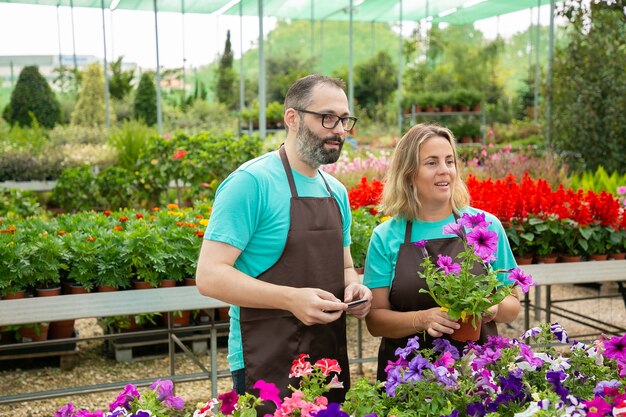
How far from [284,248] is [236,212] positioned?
7.6 inches

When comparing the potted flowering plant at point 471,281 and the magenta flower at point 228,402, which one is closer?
the magenta flower at point 228,402

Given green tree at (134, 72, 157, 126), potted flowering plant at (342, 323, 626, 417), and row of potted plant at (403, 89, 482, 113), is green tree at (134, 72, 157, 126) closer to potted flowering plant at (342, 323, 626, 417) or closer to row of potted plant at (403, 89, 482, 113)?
row of potted plant at (403, 89, 482, 113)

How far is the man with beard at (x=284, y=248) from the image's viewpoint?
1.85 metres

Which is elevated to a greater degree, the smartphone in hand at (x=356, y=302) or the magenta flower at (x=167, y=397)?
the smartphone in hand at (x=356, y=302)

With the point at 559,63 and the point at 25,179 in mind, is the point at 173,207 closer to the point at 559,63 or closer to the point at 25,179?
the point at 25,179

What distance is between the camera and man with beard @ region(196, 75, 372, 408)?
185 cm

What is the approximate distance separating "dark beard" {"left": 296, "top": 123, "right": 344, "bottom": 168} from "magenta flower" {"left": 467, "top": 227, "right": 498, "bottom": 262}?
0.44 metres

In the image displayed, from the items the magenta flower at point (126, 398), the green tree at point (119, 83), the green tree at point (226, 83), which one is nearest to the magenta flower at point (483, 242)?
the magenta flower at point (126, 398)

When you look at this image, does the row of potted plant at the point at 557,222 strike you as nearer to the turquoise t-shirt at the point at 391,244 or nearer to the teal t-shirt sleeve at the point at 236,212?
the turquoise t-shirt at the point at 391,244

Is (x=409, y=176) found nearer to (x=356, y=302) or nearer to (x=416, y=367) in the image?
(x=356, y=302)

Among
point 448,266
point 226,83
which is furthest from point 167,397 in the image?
point 226,83

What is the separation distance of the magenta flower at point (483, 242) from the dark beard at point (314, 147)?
442 millimetres

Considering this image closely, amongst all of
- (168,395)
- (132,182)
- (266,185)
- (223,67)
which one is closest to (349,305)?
(266,185)

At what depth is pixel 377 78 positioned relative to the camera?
17.7m
